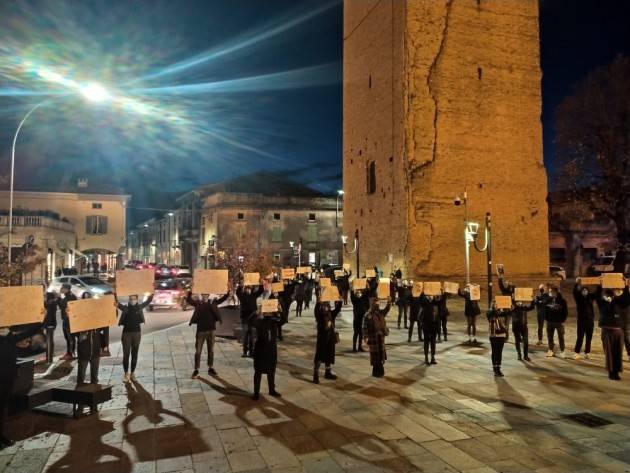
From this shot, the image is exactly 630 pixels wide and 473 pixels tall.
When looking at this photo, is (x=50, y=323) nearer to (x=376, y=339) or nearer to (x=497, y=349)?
(x=376, y=339)

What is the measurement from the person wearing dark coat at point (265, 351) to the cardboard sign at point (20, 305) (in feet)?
10.6

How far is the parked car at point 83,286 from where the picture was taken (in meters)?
24.5

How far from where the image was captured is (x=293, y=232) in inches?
2110

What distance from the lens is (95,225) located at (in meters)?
49.3

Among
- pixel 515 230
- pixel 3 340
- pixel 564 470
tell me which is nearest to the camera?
pixel 564 470

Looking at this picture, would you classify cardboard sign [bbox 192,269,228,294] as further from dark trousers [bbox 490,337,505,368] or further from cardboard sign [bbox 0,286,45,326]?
dark trousers [bbox 490,337,505,368]

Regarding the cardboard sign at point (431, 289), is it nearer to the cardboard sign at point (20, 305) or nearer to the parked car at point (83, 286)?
the cardboard sign at point (20, 305)

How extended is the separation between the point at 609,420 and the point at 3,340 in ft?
27.2

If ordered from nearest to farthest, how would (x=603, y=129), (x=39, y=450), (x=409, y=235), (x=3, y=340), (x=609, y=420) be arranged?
(x=39, y=450) → (x=3, y=340) → (x=609, y=420) → (x=409, y=235) → (x=603, y=129)

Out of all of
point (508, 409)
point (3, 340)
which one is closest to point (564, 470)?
point (508, 409)

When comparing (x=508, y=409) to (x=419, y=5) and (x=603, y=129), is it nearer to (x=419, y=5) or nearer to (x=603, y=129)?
(x=419, y=5)

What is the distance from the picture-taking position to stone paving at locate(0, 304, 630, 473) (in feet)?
18.1

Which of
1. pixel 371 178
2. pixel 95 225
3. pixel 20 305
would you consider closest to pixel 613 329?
pixel 20 305

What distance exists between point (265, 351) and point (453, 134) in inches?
792
